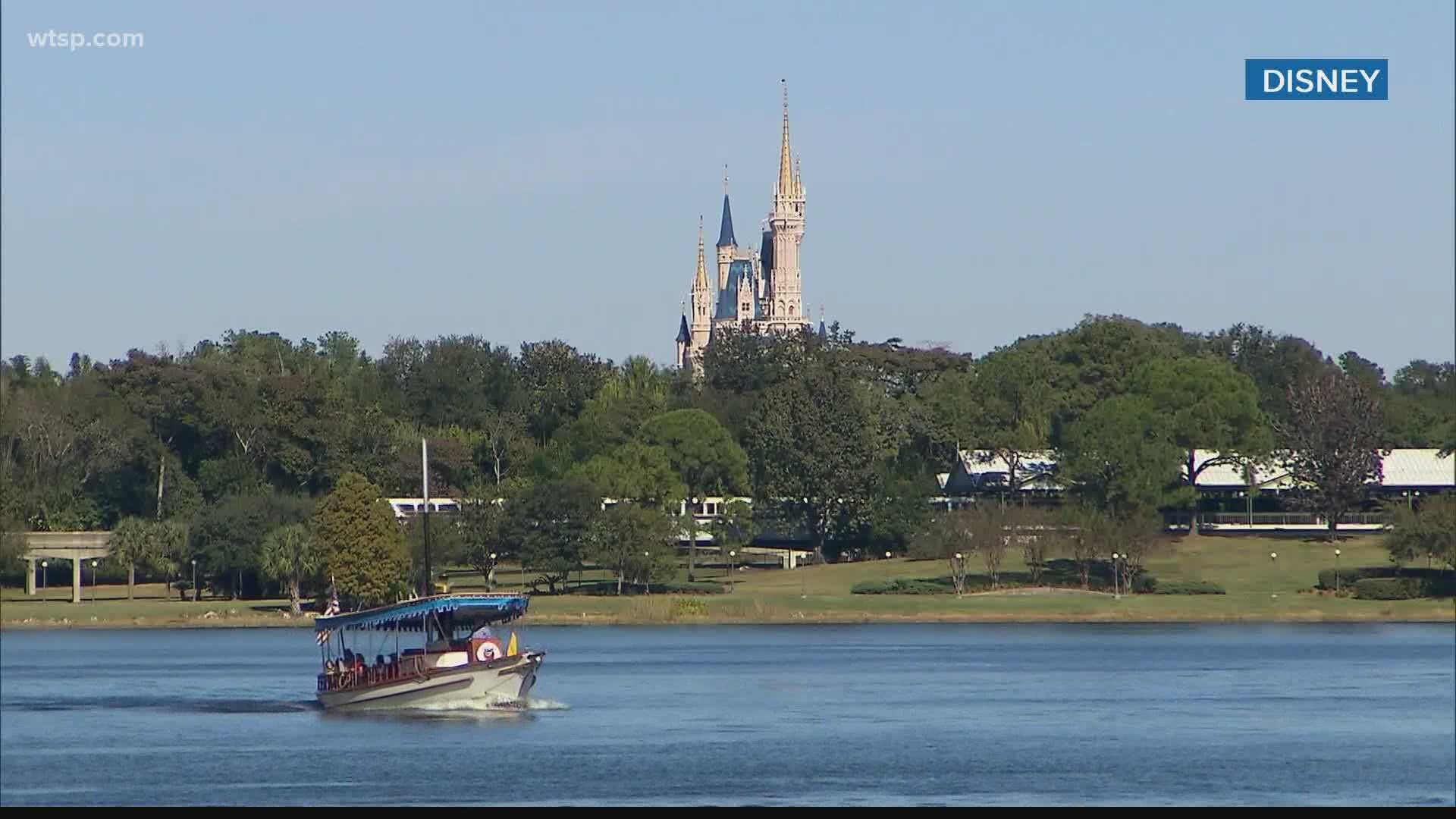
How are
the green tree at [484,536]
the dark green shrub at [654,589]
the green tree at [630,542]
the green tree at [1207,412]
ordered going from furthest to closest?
the green tree at [1207,412]
the dark green shrub at [654,589]
the green tree at [484,536]
the green tree at [630,542]

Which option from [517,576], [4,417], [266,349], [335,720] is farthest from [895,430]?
[335,720]

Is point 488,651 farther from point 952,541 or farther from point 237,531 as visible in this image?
point 952,541

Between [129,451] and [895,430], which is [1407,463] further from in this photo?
[129,451]

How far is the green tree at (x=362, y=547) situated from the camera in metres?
97.0

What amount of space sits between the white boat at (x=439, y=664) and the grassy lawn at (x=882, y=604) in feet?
108

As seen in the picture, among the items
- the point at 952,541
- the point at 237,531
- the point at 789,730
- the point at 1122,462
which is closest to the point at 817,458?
the point at 952,541

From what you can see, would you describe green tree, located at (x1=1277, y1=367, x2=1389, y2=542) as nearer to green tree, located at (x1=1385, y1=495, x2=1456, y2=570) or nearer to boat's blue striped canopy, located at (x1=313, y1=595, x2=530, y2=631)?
green tree, located at (x1=1385, y1=495, x2=1456, y2=570)

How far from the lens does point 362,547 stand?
97.5 metres

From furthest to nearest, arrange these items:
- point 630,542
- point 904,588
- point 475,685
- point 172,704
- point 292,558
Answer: point 904,588, point 630,542, point 292,558, point 172,704, point 475,685

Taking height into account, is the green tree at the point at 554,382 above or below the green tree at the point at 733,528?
above

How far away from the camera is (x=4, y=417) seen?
108 metres

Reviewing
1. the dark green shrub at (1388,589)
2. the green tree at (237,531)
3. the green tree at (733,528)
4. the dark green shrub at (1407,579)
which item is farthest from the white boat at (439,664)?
the green tree at (733,528)

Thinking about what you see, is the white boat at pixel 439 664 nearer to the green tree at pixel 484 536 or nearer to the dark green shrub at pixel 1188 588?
the green tree at pixel 484 536

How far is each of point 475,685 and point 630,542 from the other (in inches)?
1714
